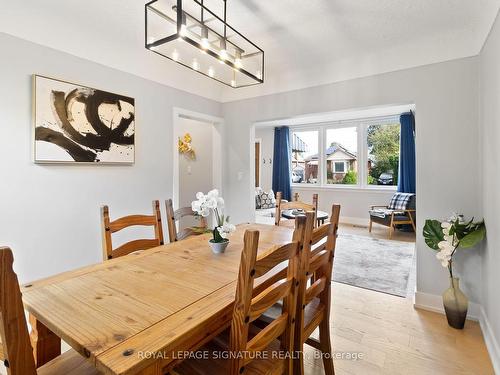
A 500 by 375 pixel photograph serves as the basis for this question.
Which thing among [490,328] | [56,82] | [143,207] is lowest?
[490,328]

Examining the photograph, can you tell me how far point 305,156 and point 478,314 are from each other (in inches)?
216

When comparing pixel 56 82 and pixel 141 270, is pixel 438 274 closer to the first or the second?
pixel 141 270

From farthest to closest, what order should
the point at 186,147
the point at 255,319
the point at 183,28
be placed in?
the point at 186,147 < the point at 183,28 < the point at 255,319

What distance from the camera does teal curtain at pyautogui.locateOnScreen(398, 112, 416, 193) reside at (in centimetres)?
565

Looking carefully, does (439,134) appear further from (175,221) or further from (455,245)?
(175,221)

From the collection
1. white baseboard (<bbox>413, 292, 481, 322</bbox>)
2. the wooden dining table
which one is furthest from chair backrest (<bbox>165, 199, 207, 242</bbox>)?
white baseboard (<bbox>413, 292, 481, 322</bbox>)

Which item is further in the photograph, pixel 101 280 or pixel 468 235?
pixel 468 235

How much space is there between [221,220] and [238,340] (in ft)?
2.96

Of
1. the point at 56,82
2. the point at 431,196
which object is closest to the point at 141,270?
the point at 56,82

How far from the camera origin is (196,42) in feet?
4.99

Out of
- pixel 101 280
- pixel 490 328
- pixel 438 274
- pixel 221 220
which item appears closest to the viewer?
pixel 101 280

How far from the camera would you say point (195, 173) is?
4613 mm

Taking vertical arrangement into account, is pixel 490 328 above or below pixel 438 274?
below

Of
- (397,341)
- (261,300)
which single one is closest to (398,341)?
(397,341)
